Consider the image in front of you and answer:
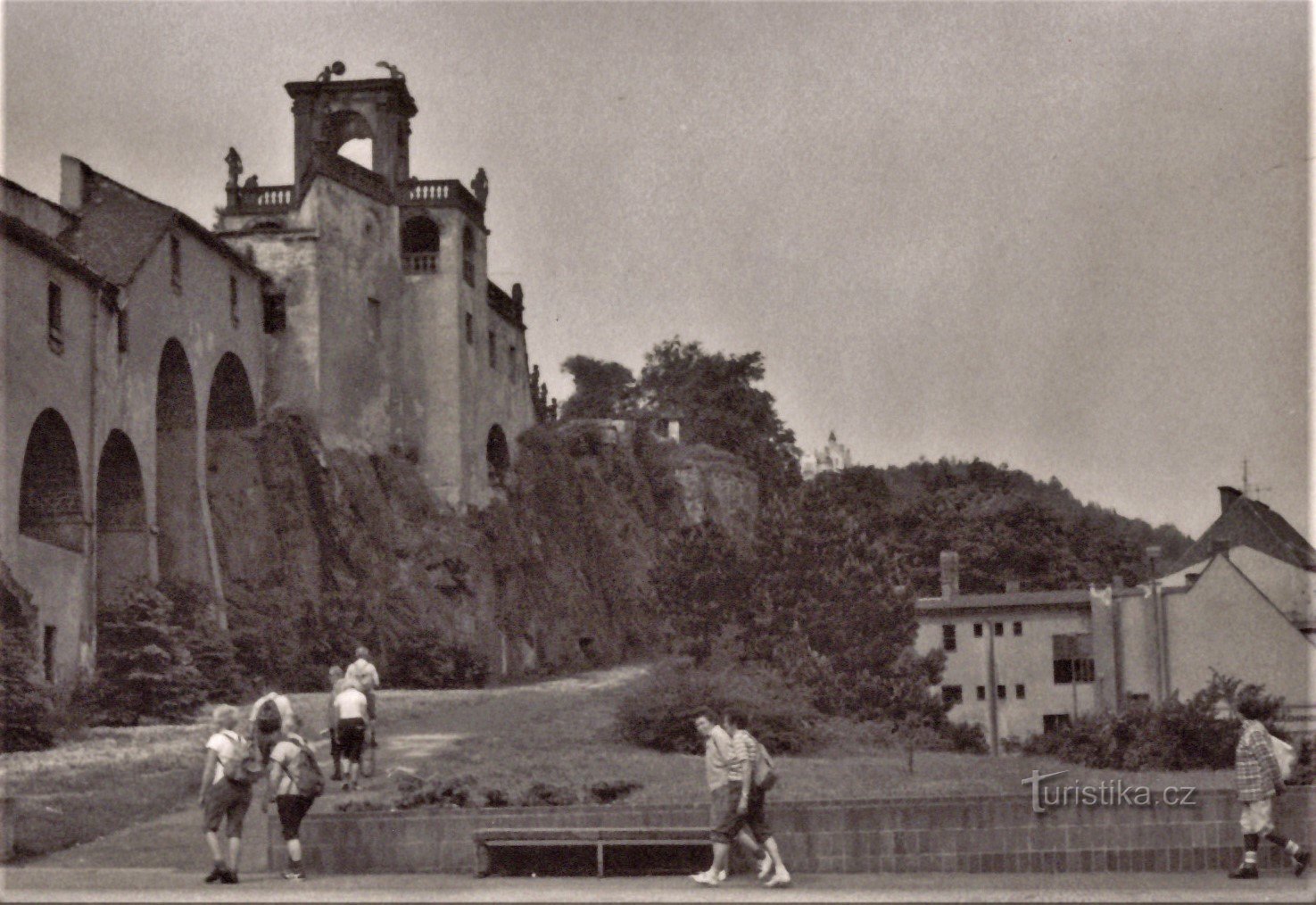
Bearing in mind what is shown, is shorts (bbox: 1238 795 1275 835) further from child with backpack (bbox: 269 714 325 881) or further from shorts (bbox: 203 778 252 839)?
shorts (bbox: 203 778 252 839)

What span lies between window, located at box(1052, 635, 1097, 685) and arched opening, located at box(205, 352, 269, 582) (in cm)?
2312

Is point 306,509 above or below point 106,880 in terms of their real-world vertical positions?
above

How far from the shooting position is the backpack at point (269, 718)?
1641 cm

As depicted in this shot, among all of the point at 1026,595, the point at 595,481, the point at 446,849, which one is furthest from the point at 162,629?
the point at 595,481

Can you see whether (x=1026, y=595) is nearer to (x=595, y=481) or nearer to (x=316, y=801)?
(x=595, y=481)

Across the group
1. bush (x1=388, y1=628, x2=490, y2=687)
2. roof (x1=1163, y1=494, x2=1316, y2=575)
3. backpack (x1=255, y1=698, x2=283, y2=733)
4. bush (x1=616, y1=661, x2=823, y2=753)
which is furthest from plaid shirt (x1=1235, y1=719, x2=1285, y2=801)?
bush (x1=388, y1=628, x2=490, y2=687)

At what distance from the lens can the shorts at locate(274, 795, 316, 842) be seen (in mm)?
15188

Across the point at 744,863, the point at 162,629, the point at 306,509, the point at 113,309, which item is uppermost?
the point at 113,309

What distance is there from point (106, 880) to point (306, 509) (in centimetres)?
3171

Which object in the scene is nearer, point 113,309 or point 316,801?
point 316,801

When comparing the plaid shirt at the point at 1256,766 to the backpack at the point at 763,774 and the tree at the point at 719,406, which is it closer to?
the backpack at the point at 763,774

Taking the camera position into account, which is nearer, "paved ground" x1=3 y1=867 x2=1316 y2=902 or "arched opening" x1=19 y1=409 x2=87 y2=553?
"paved ground" x1=3 y1=867 x2=1316 y2=902

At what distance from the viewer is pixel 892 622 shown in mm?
43844

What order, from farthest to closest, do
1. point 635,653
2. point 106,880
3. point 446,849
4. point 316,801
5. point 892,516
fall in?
1. point 892,516
2. point 635,653
3. point 316,801
4. point 446,849
5. point 106,880
